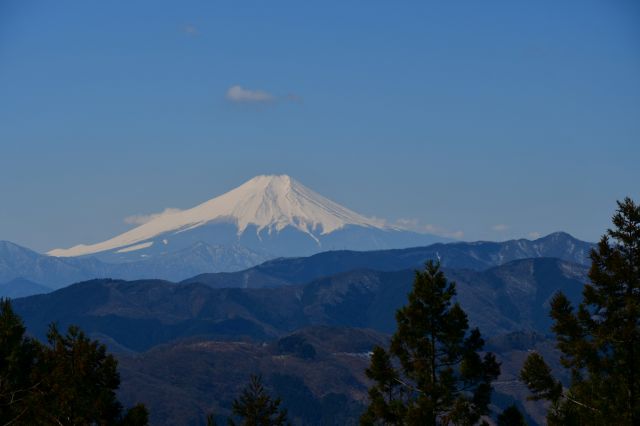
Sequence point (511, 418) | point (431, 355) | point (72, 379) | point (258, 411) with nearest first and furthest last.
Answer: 1. point (72, 379)
2. point (431, 355)
3. point (511, 418)
4. point (258, 411)

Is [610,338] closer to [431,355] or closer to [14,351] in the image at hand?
[431,355]

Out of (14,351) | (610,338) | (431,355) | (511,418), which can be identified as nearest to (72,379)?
(14,351)

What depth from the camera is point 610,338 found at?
47.1 meters

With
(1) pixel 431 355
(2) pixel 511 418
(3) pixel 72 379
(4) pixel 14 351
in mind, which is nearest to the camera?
(3) pixel 72 379

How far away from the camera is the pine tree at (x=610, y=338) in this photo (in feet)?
154

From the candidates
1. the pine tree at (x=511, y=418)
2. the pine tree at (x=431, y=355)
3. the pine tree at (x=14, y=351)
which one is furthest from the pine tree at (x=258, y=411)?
the pine tree at (x=511, y=418)

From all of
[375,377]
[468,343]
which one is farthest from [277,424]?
[468,343]

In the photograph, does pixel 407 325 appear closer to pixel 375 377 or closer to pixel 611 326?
pixel 375 377

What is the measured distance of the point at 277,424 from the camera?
59438 millimetres

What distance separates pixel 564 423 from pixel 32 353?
28.5 m

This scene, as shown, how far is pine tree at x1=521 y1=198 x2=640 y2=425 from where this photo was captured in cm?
4706

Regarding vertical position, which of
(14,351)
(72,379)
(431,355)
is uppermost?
(431,355)

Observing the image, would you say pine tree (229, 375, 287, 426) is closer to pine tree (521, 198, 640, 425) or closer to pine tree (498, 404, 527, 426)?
pine tree (498, 404, 527, 426)

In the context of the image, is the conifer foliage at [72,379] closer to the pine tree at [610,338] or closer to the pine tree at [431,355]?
the pine tree at [431,355]
